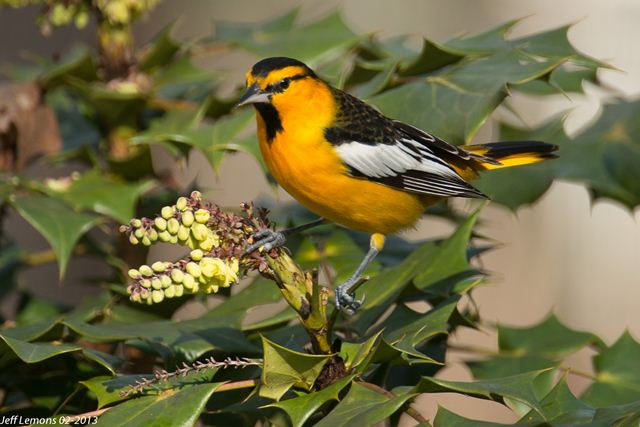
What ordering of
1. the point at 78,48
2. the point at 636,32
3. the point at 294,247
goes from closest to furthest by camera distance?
the point at 294,247 → the point at 78,48 → the point at 636,32

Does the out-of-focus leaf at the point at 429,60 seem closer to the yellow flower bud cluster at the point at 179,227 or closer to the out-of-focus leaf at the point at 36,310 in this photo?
the yellow flower bud cluster at the point at 179,227

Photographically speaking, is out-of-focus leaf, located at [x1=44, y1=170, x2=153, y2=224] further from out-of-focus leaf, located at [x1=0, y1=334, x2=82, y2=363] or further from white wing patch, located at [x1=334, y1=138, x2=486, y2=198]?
out-of-focus leaf, located at [x1=0, y1=334, x2=82, y2=363]

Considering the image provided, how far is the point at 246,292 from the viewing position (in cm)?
177

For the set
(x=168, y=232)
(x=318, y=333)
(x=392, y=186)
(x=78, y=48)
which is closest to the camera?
(x=168, y=232)

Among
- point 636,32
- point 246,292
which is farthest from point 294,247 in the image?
point 636,32

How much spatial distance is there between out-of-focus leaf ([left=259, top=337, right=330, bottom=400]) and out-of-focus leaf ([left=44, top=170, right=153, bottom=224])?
70 centimetres

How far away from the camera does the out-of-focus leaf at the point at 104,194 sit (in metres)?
1.88

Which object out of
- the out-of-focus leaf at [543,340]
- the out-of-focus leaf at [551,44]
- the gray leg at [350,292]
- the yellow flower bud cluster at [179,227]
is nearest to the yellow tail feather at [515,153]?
the out-of-focus leaf at [551,44]

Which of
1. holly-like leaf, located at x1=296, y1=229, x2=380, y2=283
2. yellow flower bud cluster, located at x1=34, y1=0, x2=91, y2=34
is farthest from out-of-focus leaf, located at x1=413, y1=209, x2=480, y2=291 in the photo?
yellow flower bud cluster, located at x1=34, y1=0, x2=91, y2=34

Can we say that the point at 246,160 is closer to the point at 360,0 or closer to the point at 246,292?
the point at 360,0

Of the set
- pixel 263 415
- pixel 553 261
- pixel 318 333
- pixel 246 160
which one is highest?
pixel 318 333

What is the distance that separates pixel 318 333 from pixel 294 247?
559mm

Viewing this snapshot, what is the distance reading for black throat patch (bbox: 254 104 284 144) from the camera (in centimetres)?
201

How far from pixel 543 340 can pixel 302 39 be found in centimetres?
87
